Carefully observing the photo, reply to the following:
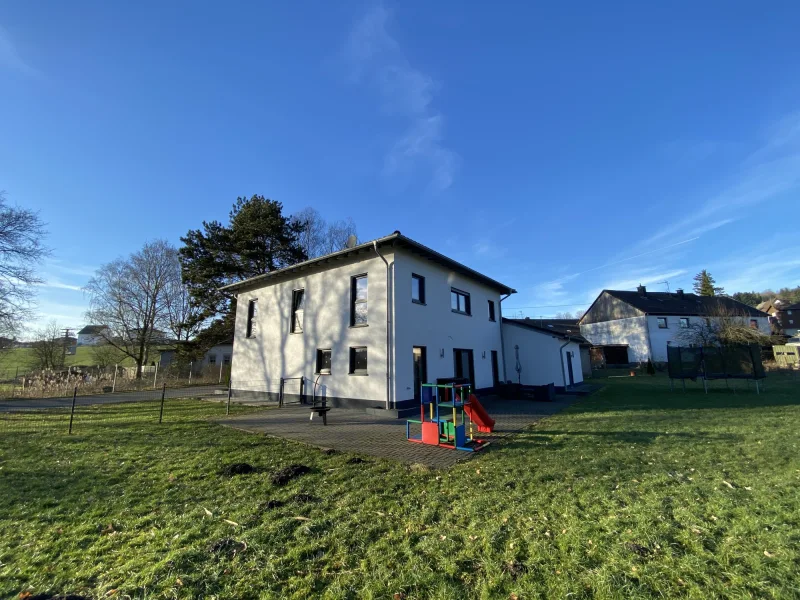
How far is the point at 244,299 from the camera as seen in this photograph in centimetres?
1783

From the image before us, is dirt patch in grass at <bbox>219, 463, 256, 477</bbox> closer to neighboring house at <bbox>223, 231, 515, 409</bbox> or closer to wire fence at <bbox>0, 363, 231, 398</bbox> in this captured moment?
neighboring house at <bbox>223, 231, 515, 409</bbox>

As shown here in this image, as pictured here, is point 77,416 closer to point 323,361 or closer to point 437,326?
point 323,361

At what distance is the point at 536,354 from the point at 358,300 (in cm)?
997

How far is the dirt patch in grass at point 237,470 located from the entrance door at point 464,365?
951 centimetres

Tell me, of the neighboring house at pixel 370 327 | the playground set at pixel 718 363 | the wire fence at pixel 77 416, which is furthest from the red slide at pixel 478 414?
the playground set at pixel 718 363

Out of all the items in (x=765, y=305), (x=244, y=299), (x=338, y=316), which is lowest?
(x=338, y=316)

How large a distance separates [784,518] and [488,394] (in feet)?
40.3

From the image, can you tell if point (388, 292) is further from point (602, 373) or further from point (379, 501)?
point (602, 373)

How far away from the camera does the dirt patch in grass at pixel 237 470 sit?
5.29 metres

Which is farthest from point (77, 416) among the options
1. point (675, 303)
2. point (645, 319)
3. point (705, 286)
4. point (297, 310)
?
point (705, 286)

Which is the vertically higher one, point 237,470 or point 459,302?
point 459,302

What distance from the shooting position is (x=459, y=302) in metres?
15.2

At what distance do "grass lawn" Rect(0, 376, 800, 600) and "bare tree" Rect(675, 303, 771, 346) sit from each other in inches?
1045

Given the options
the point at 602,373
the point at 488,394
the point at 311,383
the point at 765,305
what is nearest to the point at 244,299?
the point at 311,383
